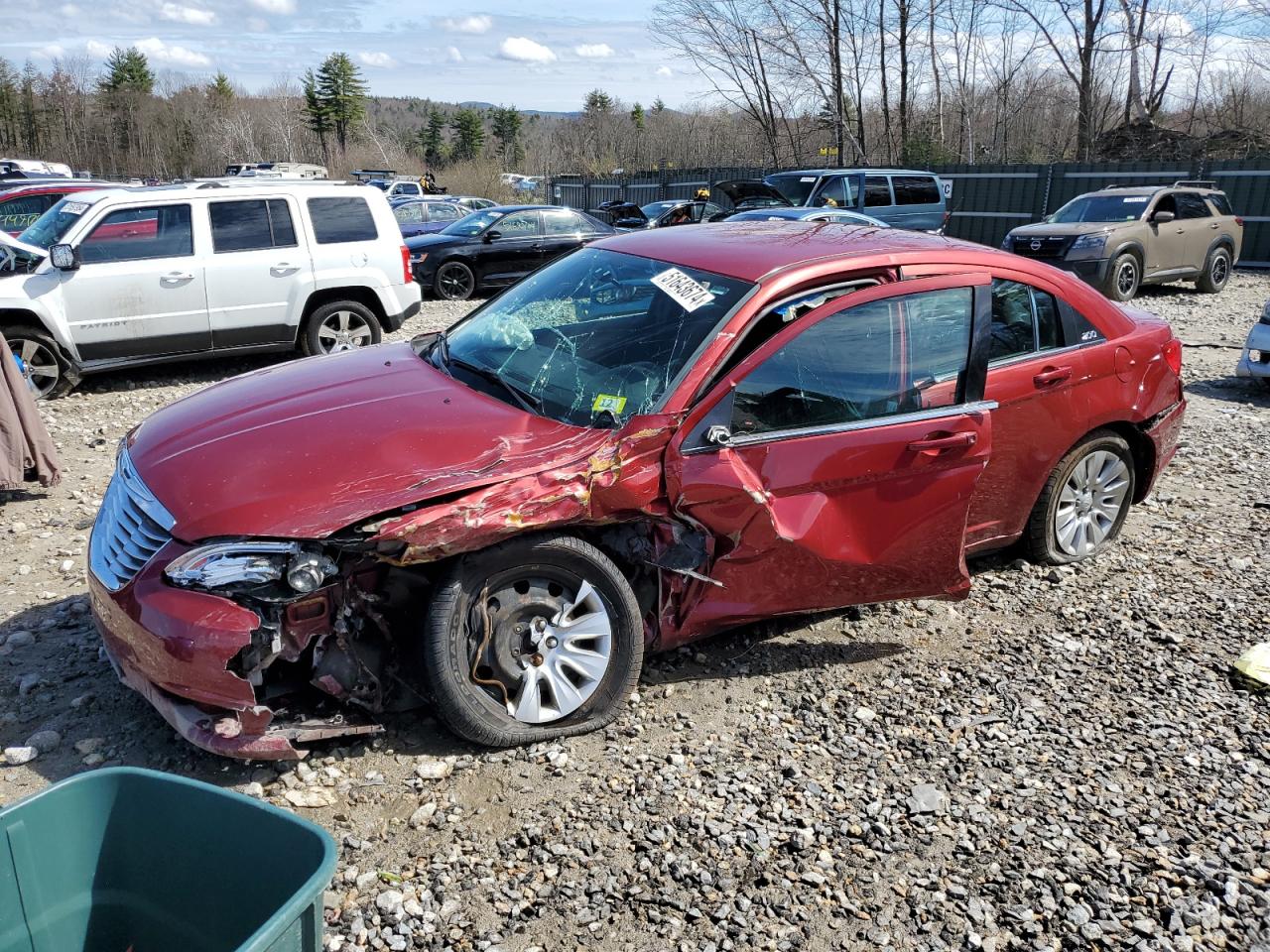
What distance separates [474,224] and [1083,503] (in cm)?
1219

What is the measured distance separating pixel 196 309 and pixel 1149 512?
7.96 m

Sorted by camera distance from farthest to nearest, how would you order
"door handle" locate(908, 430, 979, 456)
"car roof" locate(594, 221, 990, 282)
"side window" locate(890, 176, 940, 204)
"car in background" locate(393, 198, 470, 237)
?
"car in background" locate(393, 198, 470, 237), "side window" locate(890, 176, 940, 204), "car roof" locate(594, 221, 990, 282), "door handle" locate(908, 430, 979, 456)

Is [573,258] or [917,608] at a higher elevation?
[573,258]

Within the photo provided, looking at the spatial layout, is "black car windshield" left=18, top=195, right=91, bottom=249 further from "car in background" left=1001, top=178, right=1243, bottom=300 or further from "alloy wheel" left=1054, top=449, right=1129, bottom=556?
"car in background" left=1001, top=178, right=1243, bottom=300

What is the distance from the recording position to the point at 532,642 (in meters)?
3.41

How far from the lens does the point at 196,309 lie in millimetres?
8945

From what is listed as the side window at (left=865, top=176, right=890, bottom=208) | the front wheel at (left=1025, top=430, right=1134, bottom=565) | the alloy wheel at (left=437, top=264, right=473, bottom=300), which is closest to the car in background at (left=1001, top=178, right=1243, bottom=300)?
the side window at (left=865, top=176, right=890, bottom=208)

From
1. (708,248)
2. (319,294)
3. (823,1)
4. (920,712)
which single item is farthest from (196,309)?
(823,1)

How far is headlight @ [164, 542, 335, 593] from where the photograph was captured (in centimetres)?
304

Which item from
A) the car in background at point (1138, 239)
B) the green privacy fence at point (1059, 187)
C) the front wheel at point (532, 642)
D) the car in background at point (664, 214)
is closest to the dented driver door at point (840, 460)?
the front wheel at point (532, 642)

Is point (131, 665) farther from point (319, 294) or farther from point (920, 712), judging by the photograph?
point (319, 294)

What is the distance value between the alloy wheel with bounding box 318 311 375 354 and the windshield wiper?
5.86 metres

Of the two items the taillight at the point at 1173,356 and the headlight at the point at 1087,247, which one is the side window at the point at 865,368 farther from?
the headlight at the point at 1087,247

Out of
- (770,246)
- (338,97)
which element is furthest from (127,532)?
(338,97)
